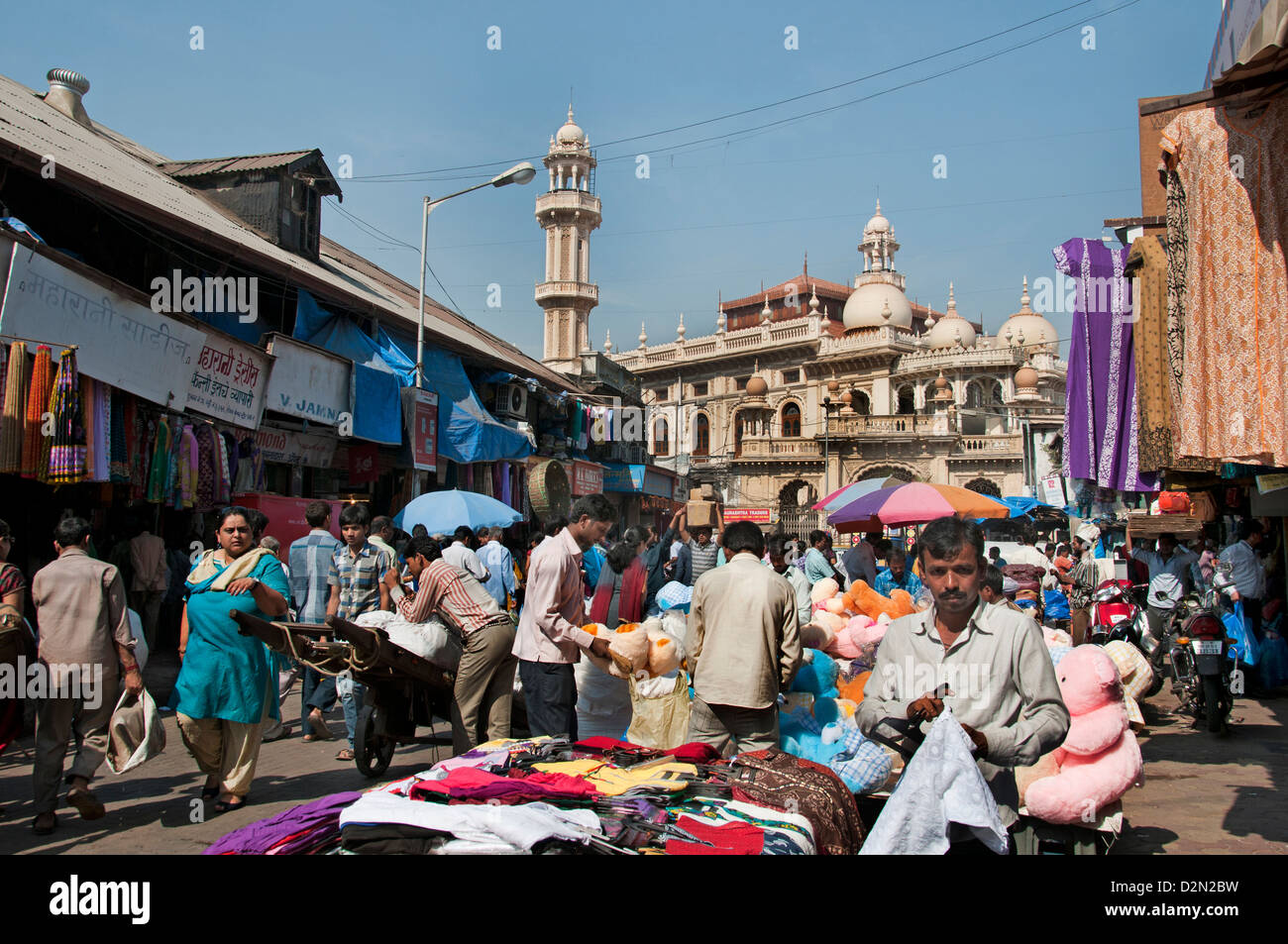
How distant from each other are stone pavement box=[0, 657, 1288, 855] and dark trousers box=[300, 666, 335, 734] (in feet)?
0.92

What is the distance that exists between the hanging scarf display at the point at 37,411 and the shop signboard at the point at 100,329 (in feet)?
0.67

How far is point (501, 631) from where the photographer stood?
241 inches

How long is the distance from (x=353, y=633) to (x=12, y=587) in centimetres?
187

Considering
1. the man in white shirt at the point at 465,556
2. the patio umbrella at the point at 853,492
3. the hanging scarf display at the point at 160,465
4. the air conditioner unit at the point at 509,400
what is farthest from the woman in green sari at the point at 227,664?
the air conditioner unit at the point at 509,400

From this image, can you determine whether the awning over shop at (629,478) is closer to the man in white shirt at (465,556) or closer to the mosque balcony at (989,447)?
the mosque balcony at (989,447)

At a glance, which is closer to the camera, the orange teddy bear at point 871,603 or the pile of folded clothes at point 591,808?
the pile of folded clothes at point 591,808

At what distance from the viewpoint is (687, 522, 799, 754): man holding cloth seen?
4.79 metres

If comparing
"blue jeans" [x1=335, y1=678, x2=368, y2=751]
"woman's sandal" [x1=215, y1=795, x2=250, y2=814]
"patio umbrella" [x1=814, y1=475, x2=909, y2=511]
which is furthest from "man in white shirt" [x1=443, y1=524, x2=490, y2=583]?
"patio umbrella" [x1=814, y1=475, x2=909, y2=511]

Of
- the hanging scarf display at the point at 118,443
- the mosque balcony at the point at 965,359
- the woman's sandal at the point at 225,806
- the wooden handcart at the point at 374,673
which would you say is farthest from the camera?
the mosque balcony at the point at 965,359

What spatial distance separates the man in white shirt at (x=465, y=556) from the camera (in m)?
8.94

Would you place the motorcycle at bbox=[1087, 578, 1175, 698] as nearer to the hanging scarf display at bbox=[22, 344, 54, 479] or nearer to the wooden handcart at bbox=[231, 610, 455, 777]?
the wooden handcart at bbox=[231, 610, 455, 777]

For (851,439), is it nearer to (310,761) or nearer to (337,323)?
(337,323)
